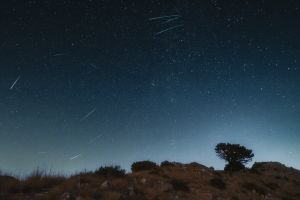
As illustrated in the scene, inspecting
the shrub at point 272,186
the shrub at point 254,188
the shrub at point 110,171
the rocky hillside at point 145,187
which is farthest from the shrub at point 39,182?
the shrub at point 272,186

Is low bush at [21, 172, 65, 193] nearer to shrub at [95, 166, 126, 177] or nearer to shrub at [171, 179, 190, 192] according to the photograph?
shrub at [95, 166, 126, 177]

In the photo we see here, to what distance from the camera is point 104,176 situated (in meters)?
17.5

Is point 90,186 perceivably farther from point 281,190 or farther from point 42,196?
point 281,190

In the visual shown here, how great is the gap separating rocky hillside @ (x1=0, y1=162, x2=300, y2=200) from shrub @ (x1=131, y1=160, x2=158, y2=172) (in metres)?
2.61

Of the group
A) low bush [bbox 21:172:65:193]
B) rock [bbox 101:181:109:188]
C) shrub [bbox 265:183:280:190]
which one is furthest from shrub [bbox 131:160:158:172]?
shrub [bbox 265:183:280:190]

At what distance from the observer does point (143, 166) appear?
83.9ft

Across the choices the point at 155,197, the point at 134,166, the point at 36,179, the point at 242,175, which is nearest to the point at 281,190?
the point at 242,175

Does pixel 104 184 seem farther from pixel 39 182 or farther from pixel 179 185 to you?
pixel 179 185

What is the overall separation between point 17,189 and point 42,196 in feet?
5.63

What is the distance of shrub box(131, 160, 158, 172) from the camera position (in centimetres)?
2527

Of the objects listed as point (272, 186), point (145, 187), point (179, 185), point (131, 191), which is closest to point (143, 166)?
point (179, 185)

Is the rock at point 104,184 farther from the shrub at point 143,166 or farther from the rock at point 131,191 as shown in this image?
the shrub at point 143,166

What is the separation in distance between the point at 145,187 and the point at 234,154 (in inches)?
807

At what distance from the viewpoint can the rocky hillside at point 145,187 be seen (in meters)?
12.8
